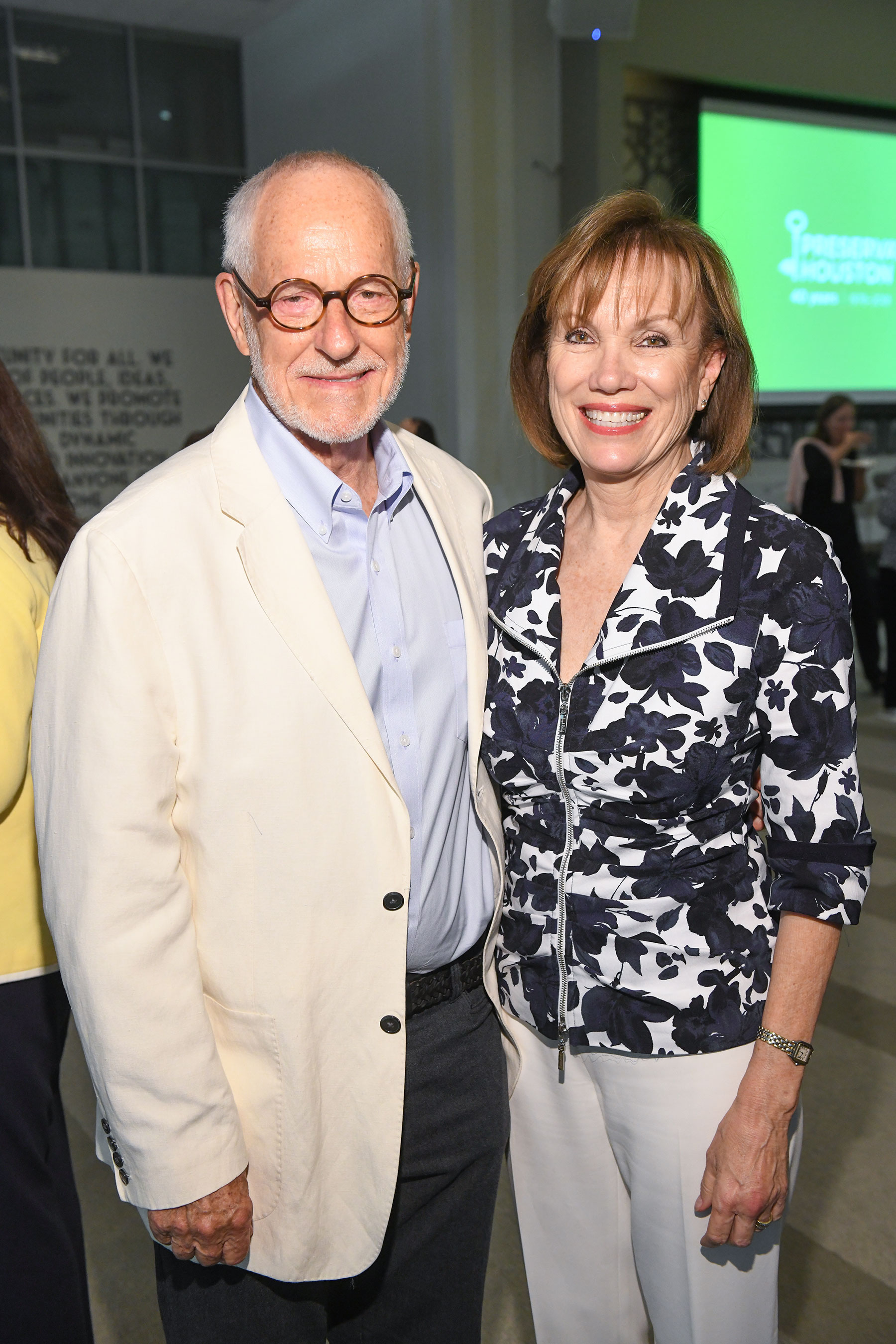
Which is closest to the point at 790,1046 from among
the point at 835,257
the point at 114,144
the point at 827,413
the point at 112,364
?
the point at 827,413

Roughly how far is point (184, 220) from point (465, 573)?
1184cm

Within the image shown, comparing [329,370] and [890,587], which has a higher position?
[329,370]

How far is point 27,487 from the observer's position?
1744 mm

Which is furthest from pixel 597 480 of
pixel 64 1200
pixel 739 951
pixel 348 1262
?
pixel 64 1200

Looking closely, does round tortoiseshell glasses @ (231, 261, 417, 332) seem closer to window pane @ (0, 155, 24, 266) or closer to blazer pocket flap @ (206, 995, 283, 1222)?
blazer pocket flap @ (206, 995, 283, 1222)

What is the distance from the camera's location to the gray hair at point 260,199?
151 cm

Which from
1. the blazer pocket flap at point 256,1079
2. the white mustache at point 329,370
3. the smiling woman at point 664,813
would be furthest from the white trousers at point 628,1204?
the white mustache at point 329,370

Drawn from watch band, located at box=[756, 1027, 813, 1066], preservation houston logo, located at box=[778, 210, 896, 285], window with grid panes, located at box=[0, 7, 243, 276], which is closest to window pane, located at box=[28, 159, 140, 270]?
window with grid panes, located at box=[0, 7, 243, 276]

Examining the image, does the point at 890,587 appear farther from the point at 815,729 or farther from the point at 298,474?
the point at 298,474

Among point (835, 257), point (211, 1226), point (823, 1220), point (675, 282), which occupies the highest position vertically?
point (835, 257)

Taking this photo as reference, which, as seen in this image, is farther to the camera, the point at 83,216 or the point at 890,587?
the point at 83,216

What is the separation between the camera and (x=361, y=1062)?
4.84 feet

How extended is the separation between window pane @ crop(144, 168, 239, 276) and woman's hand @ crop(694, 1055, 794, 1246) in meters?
12.0

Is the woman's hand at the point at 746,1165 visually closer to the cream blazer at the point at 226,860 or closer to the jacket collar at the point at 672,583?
the cream blazer at the point at 226,860
